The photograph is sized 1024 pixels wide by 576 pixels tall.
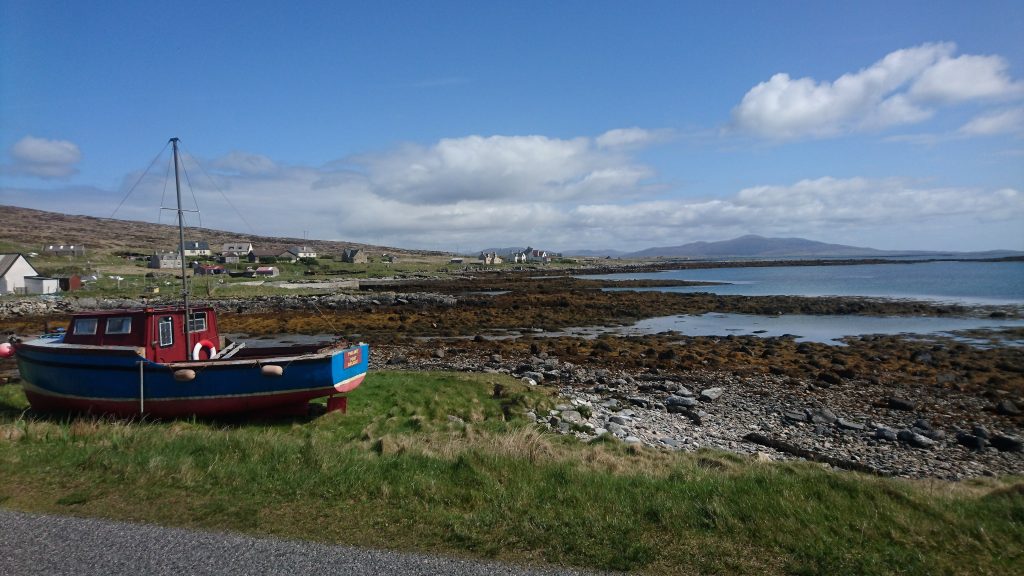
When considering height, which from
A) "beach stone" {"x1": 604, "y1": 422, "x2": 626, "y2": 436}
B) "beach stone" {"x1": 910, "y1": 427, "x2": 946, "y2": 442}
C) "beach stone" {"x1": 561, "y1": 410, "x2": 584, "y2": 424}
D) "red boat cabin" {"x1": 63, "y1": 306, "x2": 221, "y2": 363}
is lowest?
"beach stone" {"x1": 910, "y1": 427, "x2": 946, "y2": 442}

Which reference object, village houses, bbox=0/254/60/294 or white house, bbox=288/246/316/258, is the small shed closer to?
village houses, bbox=0/254/60/294

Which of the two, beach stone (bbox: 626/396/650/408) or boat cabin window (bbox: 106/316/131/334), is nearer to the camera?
boat cabin window (bbox: 106/316/131/334)

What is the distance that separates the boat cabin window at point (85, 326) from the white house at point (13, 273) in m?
57.1

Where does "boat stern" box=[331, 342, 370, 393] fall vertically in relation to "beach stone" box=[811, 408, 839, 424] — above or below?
above

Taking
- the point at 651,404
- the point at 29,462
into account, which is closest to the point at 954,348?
the point at 651,404

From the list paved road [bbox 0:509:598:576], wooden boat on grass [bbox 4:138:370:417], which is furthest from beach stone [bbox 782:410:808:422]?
paved road [bbox 0:509:598:576]

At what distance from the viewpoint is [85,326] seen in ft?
46.2

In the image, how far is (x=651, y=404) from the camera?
18.8 m

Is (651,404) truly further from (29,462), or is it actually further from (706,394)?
(29,462)

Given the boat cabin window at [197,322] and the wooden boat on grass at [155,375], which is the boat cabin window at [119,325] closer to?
the wooden boat on grass at [155,375]

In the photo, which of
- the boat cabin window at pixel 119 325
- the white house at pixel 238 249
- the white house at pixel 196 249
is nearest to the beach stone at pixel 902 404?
the boat cabin window at pixel 119 325

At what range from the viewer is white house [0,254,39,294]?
57594mm

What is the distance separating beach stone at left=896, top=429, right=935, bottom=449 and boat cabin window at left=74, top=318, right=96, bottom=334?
65.6 feet

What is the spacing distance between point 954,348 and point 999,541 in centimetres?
3034
